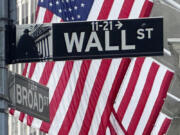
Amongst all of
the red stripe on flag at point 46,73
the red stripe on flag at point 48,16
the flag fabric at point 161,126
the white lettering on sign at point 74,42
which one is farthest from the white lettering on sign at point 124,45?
the flag fabric at point 161,126

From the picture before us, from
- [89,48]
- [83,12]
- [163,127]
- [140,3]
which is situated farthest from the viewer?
[163,127]

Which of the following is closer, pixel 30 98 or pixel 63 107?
pixel 30 98

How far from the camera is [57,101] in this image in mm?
18172

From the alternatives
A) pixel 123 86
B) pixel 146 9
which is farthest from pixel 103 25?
pixel 123 86

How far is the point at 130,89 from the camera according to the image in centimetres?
2312

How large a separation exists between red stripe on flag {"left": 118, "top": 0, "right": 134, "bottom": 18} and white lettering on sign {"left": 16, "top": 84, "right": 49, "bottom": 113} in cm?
1209

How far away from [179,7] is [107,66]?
1373 cm

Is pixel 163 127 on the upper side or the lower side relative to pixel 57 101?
lower

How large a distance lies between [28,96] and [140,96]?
14602 mm

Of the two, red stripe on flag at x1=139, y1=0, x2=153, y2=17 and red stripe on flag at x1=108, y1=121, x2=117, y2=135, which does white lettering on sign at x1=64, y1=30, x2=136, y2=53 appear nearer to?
red stripe on flag at x1=108, y1=121, x2=117, y2=135

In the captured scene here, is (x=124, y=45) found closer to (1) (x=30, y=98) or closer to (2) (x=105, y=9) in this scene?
(1) (x=30, y=98)

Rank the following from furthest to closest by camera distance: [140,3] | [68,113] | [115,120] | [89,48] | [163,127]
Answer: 1. [163,127]
2. [140,3]
3. [115,120]
4. [68,113]
5. [89,48]

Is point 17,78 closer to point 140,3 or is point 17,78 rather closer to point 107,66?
point 107,66

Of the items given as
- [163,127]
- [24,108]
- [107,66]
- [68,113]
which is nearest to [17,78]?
[24,108]
